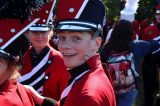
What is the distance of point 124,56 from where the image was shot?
463 centimetres

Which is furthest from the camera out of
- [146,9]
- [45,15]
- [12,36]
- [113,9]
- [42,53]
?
[113,9]

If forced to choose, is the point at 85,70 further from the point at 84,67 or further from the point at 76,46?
the point at 76,46

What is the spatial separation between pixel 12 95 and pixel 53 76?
1.48m

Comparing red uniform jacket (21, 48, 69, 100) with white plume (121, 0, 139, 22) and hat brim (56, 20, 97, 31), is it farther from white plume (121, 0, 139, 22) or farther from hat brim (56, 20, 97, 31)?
hat brim (56, 20, 97, 31)

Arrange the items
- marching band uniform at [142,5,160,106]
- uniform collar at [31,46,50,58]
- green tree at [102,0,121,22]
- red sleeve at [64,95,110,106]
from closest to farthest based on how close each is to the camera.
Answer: red sleeve at [64,95,110,106] → uniform collar at [31,46,50,58] → marching band uniform at [142,5,160,106] → green tree at [102,0,121,22]

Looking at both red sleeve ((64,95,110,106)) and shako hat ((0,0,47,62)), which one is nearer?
red sleeve ((64,95,110,106))

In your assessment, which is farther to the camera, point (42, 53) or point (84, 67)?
point (42, 53)

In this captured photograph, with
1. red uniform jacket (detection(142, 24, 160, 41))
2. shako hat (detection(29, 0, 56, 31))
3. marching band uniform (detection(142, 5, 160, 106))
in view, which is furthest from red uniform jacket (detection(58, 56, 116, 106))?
red uniform jacket (detection(142, 24, 160, 41))

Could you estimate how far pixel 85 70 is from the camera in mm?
2553

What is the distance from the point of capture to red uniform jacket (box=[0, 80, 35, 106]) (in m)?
2.71

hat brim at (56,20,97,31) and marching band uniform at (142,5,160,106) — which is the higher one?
hat brim at (56,20,97,31)

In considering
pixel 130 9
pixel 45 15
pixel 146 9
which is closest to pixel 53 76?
pixel 45 15

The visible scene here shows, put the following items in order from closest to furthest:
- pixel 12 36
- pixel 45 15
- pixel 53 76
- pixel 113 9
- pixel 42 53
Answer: pixel 12 36 < pixel 45 15 < pixel 53 76 < pixel 42 53 < pixel 113 9

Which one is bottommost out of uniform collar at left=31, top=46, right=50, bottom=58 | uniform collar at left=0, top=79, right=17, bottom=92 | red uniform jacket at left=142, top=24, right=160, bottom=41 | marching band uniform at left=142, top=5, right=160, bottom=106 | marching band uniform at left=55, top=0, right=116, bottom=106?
marching band uniform at left=142, top=5, right=160, bottom=106
